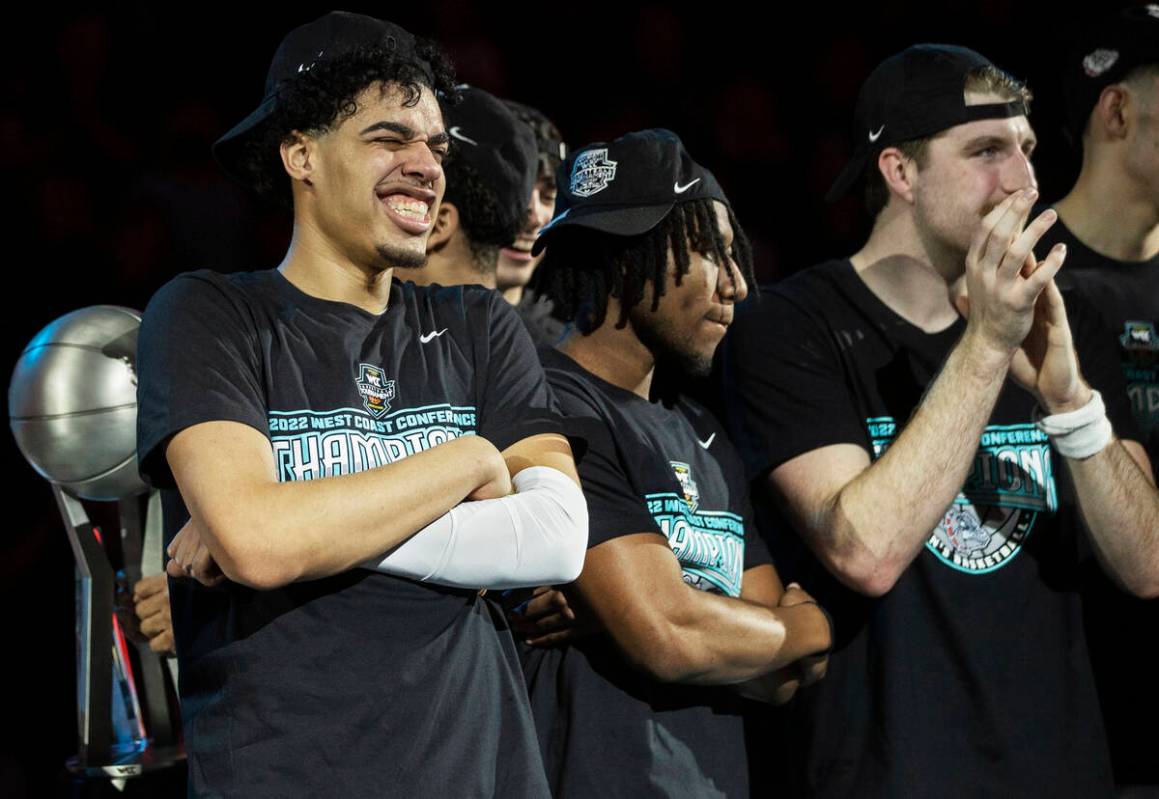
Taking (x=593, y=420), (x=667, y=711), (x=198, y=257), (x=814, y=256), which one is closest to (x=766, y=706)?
(x=667, y=711)

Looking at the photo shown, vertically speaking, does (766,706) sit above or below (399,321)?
below

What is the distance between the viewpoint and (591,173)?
2.74 meters

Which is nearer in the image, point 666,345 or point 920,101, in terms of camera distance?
point 666,345

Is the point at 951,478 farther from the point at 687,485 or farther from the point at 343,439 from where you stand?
the point at 343,439

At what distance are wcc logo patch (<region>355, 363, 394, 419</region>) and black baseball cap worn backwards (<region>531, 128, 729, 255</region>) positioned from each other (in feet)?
2.28

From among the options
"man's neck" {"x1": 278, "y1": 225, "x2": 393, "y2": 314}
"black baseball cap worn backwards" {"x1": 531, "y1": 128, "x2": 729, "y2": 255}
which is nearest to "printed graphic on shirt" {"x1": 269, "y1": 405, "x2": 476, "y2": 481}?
"man's neck" {"x1": 278, "y1": 225, "x2": 393, "y2": 314}

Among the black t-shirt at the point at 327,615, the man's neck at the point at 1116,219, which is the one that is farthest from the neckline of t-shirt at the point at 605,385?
the man's neck at the point at 1116,219

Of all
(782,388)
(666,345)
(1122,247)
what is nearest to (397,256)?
(666,345)

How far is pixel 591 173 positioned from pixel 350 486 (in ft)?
3.59

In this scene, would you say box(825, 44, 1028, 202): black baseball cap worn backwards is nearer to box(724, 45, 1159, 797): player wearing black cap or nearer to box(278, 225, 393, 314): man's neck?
box(724, 45, 1159, 797): player wearing black cap

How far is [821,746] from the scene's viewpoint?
8.61 ft

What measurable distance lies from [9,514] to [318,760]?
7.60 feet

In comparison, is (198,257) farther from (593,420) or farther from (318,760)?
(318,760)

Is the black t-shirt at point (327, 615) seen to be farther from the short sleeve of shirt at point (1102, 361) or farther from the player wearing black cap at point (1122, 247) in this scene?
the player wearing black cap at point (1122, 247)
